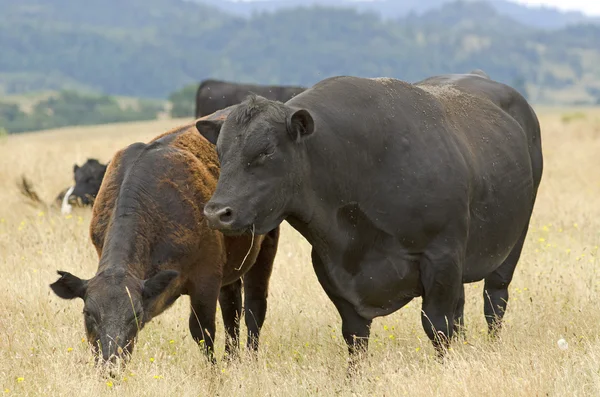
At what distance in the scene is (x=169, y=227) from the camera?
6.33 m

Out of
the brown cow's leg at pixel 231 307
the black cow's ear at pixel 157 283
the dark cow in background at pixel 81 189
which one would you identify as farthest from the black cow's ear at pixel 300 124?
the dark cow in background at pixel 81 189

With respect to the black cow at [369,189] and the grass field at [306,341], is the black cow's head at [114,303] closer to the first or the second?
the grass field at [306,341]

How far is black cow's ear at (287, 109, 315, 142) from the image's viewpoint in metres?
5.43

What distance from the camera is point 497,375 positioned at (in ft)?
18.6

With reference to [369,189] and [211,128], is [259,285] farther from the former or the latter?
[211,128]

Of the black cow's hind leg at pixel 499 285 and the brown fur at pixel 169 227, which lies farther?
the black cow's hind leg at pixel 499 285

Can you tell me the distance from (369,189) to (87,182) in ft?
Result: 32.3

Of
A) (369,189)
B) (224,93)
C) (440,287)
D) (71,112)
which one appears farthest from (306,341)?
(71,112)

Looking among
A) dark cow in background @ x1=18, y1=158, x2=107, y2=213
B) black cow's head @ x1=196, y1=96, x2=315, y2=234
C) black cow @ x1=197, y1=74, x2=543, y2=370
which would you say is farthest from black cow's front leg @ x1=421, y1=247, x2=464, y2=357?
dark cow in background @ x1=18, y1=158, x2=107, y2=213

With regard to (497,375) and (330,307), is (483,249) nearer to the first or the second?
(497,375)

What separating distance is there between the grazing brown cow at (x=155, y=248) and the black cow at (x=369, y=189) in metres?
0.72

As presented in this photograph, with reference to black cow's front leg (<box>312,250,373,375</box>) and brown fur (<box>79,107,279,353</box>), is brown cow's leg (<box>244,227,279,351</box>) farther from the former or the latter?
black cow's front leg (<box>312,250,373,375</box>)

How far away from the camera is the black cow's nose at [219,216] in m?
5.29

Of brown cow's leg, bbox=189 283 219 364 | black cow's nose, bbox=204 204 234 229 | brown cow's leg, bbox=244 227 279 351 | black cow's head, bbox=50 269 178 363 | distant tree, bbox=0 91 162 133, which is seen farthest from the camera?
distant tree, bbox=0 91 162 133
